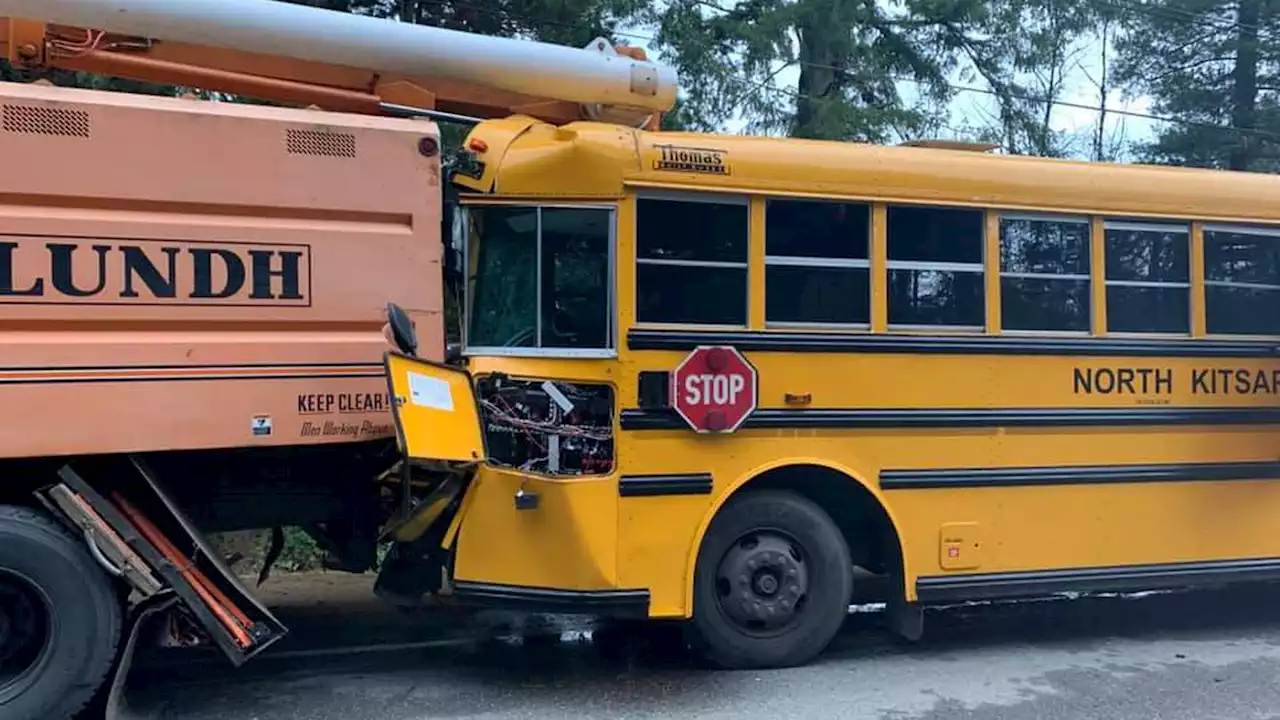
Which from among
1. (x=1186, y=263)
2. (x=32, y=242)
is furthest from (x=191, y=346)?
(x=1186, y=263)

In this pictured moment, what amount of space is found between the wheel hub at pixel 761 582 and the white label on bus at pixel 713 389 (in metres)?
0.74

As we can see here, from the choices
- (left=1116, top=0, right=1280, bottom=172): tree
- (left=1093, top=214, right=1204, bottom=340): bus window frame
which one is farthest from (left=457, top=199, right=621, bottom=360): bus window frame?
(left=1116, top=0, right=1280, bottom=172): tree

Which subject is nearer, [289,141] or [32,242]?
[32,242]

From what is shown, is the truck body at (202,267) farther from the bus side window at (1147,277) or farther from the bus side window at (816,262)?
the bus side window at (1147,277)

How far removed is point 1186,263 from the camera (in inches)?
255

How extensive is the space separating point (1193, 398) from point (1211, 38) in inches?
449

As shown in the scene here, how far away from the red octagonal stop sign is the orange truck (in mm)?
1184

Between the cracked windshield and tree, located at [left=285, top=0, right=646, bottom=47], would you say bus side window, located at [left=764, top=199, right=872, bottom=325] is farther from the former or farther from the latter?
tree, located at [left=285, top=0, right=646, bottom=47]

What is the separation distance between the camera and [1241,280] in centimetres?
663

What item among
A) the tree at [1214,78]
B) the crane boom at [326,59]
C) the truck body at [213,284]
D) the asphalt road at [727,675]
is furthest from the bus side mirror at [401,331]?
the tree at [1214,78]

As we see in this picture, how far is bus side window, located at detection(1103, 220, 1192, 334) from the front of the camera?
633 cm

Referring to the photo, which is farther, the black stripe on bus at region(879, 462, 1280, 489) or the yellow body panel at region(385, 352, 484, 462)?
the black stripe on bus at region(879, 462, 1280, 489)

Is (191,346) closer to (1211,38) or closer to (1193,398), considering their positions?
(1193,398)

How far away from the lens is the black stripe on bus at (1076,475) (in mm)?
5965
